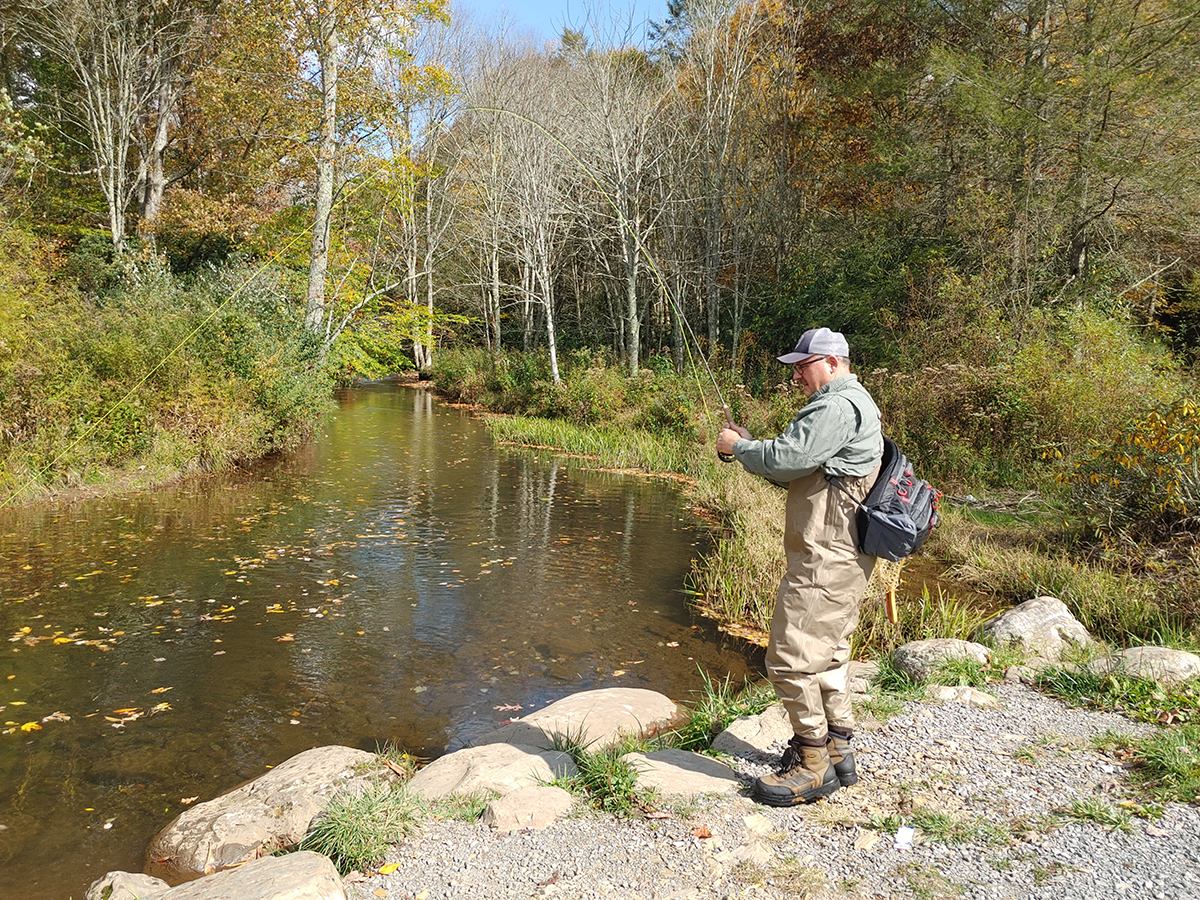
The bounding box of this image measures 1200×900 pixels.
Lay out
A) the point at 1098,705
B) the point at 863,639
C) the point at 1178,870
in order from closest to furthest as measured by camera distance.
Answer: the point at 1178,870 → the point at 1098,705 → the point at 863,639

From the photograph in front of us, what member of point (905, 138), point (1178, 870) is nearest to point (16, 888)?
point (1178, 870)

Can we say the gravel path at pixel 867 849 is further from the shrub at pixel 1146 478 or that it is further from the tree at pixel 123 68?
the tree at pixel 123 68

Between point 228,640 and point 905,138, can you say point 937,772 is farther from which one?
point 905,138

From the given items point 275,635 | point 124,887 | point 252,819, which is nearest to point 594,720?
point 252,819

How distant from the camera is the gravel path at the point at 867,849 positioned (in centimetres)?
299

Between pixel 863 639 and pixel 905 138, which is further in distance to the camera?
pixel 905 138

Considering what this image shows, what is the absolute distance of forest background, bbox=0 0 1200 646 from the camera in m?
10.5

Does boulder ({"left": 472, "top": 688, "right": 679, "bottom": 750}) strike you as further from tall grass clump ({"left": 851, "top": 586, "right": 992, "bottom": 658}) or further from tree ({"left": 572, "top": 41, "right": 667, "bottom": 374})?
tree ({"left": 572, "top": 41, "right": 667, "bottom": 374})

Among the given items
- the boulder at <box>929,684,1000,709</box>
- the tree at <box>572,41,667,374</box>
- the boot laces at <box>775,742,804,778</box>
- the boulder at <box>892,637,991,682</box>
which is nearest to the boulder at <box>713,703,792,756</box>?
the boot laces at <box>775,742,804,778</box>

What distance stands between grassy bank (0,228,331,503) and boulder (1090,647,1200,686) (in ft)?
26.9

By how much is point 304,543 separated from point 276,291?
30.1ft

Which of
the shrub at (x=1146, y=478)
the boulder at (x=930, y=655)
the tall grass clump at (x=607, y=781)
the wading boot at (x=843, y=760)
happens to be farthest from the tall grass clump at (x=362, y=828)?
the shrub at (x=1146, y=478)

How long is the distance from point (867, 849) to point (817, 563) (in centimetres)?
118

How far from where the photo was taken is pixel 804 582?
3.64 m
